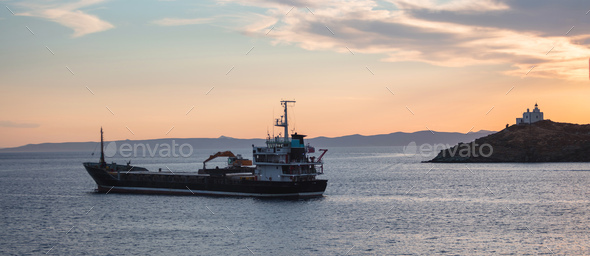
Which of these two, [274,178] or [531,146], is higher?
[531,146]

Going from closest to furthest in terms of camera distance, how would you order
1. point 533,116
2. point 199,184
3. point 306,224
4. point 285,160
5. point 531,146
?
point 306,224 < point 285,160 < point 199,184 < point 531,146 < point 533,116

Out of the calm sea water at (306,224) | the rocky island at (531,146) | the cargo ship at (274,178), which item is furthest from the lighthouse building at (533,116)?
the cargo ship at (274,178)

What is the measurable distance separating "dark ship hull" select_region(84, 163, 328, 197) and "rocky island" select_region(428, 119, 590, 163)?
340 feet

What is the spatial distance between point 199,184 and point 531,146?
12435 cm

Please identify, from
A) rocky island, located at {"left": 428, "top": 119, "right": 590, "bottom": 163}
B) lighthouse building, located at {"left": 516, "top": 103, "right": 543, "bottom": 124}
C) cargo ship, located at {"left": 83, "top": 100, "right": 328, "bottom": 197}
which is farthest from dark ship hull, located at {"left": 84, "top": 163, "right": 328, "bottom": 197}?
lighthouse building, located at {"left": 516, "top": 103, "right": 543, "bottom": 124}

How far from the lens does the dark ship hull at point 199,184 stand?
63.4 metres

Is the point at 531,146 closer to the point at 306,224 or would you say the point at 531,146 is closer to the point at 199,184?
the point at 199,184

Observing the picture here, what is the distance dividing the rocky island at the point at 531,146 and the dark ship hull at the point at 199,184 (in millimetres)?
103763

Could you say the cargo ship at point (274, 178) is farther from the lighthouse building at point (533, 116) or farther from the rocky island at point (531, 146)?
the lighthouse building at point (533, 116)

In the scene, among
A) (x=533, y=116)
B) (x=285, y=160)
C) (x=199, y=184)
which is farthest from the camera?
(x=533, y=116)

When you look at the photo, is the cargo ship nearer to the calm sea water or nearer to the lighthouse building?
the calm sea water

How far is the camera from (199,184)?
7012 cm

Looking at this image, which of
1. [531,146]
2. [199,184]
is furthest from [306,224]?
[531,146]

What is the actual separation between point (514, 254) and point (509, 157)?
456 ft
